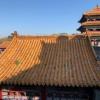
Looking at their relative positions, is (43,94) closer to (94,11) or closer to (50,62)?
(50,62)

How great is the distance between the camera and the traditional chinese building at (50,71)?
432 inches

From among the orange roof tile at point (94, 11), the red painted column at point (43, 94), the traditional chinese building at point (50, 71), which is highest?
the orange roof tile at point (94, 11)

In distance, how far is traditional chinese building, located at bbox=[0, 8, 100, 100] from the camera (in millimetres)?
10984

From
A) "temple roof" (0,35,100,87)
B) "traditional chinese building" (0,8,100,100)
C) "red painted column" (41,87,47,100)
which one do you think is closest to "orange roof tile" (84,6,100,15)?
"temple roof" (0,35,100,87)

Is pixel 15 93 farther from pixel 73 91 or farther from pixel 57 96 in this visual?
pixel 73 91

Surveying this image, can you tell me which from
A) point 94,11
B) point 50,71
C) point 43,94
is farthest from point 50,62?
point 94,11

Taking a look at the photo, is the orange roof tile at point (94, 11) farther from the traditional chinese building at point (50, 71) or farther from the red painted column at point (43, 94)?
the red painted column at point (43, 94)

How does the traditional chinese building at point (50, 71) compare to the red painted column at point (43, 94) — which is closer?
the traditional chinese building at point (50, 71)

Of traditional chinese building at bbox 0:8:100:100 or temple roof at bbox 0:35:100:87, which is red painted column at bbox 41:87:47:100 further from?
temple roof at bbox 0:35:100:87

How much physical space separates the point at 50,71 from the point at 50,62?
1.16m

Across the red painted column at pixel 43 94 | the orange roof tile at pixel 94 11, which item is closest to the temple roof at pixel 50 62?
the red painted column at pixel 43 94

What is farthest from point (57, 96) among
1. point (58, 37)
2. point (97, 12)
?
point (97, 12)

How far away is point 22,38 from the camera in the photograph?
15.7m

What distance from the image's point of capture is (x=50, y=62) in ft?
42.8
